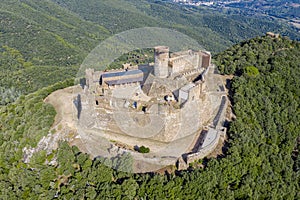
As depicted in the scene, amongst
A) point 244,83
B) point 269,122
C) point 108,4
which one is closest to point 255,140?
point 269,122

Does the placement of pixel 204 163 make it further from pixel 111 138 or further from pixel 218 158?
pixel 111 138

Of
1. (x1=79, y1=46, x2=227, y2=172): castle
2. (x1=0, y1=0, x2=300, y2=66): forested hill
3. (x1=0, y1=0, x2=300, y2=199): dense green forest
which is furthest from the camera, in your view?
(x1=0, y1=0, x2=300, y2=66): forested hill

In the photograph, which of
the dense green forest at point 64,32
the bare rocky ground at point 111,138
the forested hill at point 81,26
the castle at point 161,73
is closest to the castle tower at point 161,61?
the castle at point 161,73

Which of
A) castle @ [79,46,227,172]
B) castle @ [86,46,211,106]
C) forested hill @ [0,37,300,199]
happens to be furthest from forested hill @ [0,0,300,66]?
castle @ [79,46,227,172]

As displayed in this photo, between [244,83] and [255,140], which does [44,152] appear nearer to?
[255,140]

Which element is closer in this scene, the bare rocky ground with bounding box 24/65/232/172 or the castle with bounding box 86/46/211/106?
the bare rocky ground with bounding box 24/65/232/172

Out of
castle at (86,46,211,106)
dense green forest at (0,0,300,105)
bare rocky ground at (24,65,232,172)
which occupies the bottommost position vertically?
dense green forest at (0,0,300,105)

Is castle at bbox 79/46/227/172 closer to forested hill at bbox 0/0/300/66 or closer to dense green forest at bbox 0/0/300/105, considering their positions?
dense green forest at bbox 0/0/300/105
